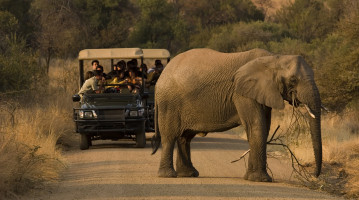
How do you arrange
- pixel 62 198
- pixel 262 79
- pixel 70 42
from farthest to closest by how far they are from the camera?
pixel 70 42
pixel 262 79
pixel 62 198

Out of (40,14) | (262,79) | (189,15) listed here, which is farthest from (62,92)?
(189,15)

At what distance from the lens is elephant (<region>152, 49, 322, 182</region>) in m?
12.2

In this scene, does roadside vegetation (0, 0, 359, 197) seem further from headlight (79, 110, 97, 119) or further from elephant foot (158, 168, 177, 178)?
elephant foot (158, 168, 177, 178)

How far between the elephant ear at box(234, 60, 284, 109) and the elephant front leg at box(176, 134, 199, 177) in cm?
164

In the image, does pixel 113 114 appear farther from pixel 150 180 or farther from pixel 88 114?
pixel 150 180

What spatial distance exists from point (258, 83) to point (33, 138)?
17.5 ft

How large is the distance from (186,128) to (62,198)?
3.01 meters

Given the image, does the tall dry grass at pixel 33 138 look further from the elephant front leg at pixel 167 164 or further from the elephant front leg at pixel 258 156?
the elephant front leg at pixel 258 156

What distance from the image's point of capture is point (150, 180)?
507 inches

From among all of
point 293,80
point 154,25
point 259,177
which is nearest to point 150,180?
point 259,177

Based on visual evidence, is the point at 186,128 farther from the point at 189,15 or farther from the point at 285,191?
the point at 189,15

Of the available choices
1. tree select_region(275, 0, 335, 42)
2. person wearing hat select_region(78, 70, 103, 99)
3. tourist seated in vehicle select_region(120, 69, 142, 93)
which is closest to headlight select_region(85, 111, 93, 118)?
person wearing hat select_region(78, 70, 103, 99)

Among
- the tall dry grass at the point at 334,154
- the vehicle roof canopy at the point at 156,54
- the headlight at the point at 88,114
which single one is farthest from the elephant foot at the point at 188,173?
the vehicle roof canopy at the point at 156,54

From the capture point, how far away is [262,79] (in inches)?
494
